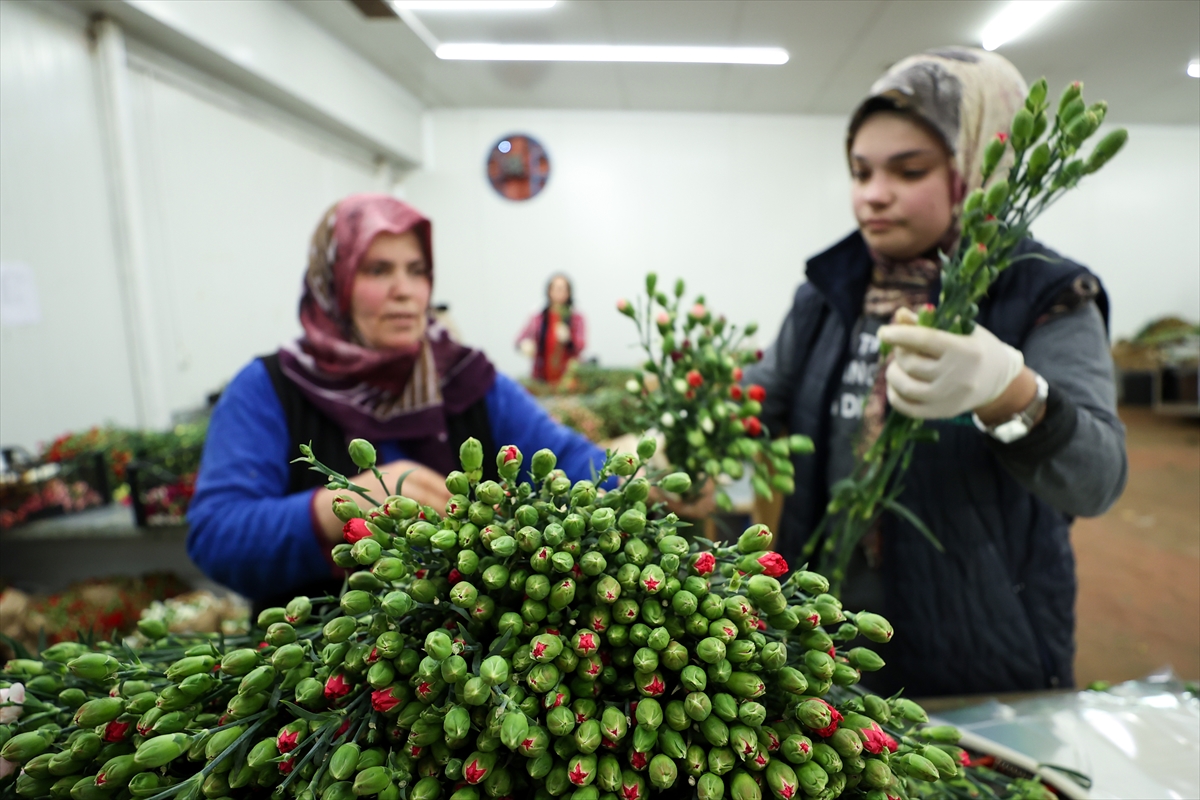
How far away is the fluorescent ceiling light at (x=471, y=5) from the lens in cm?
57

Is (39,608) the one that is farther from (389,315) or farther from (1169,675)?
(1169,675)

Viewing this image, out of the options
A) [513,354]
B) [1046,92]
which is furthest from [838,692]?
[513,354]

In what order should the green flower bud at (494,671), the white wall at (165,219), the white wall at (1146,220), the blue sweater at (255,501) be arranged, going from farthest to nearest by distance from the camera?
the white wall at (165,219) → the blue sweater at (255,501) → the white wall at (1146,220) → the green flower bud at (494,671)

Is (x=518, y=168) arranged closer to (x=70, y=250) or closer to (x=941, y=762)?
(x=941, y=762)

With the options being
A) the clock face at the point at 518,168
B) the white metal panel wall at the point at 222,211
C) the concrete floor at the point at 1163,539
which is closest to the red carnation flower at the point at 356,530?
the clock face at the point at 518,168

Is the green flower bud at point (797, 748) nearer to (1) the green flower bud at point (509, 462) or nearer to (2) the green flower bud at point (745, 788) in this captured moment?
(2) the green flower bud at point (745, 788)

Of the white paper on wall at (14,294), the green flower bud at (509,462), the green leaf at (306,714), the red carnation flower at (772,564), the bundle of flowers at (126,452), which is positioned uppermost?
the white paper on wall at (14,294)

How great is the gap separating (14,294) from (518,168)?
1.07 metres

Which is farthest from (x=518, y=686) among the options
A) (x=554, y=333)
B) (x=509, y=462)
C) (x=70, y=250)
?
(x=554, y=333)

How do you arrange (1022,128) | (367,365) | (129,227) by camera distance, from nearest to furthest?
(1022,128)
(367,365)
(129,227)

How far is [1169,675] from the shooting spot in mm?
947

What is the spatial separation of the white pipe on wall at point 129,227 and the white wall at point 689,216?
151 centimetres

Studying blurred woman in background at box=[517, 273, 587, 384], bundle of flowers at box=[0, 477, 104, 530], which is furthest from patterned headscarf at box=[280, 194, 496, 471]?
blurred woman in background at box=[517, 273, 587, 384]

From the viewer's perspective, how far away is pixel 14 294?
2.13 ft
